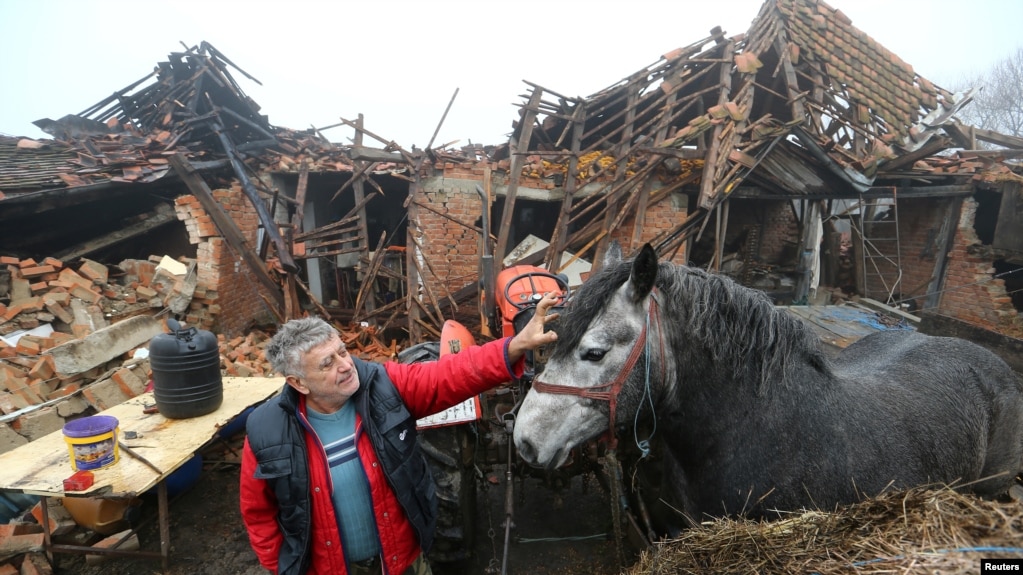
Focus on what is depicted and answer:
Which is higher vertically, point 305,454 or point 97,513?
point 305,454

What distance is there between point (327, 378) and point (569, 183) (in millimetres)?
5490

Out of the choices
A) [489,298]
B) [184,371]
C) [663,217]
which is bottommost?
[184,371]

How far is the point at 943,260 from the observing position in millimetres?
8008

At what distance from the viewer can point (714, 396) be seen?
1792mm

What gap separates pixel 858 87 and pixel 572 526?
847 cm

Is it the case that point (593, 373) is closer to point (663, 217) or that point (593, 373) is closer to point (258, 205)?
point (663, 217)

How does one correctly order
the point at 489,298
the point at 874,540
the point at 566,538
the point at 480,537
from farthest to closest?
the point at 489,298, the point at 480,537, the point at 566,538, the point at 874,540

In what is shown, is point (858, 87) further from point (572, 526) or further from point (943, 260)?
point (572, 526)

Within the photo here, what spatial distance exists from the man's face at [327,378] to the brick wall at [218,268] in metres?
5.90

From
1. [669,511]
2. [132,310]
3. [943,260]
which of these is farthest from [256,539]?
[943,260]

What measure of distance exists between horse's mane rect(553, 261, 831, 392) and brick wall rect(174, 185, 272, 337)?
673 centimetres

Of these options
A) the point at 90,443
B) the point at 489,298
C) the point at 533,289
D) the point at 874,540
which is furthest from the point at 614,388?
the point at 90,443

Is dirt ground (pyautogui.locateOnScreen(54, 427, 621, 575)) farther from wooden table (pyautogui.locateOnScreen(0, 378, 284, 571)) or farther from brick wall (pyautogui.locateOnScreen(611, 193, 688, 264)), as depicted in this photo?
brick wall (pyautogui.locateOnScreen(611, 193, 688, 264))

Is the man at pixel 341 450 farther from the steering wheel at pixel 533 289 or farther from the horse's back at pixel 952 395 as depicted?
the horse's back at pixel 952 395
